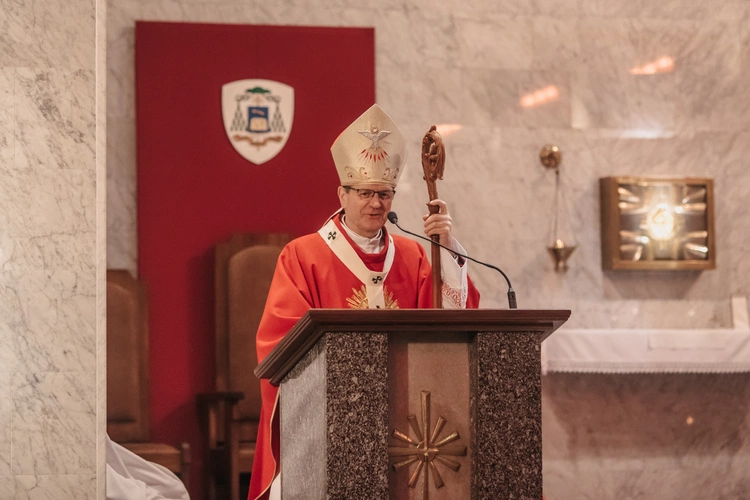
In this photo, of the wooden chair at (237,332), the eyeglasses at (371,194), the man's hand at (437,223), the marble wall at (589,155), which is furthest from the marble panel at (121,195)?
the man's hand at (437,223)

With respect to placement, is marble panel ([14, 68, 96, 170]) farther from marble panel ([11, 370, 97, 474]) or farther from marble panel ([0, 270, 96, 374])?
marble panel ([11, 370, 97, 474])

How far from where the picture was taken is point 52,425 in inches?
163

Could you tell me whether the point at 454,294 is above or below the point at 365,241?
below

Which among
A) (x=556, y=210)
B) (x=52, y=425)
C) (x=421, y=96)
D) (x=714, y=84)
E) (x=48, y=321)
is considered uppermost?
(x=714, y=84)

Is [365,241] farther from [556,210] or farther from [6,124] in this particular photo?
[556,210]

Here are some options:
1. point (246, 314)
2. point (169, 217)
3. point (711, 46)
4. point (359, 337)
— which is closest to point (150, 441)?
point (246, 314)

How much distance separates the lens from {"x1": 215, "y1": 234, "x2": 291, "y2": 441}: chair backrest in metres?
5.76

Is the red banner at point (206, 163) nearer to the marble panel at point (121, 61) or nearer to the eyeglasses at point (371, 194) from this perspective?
the marble panel at point (121, 61)

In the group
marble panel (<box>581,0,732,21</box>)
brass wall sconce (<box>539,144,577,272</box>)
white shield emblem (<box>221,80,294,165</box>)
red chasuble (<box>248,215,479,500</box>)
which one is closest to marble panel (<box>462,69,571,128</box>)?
brass wall sconce (<box>539,144,577,272</box>)

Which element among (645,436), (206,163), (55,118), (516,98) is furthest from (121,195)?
(645,436)

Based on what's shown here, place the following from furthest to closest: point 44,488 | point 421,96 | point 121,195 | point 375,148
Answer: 1. point 421,96
2. point 121,195
3. point 44,488
4. point 375,148

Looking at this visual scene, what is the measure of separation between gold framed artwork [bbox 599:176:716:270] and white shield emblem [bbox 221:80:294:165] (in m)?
2.19

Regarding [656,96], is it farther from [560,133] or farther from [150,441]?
[150,441]

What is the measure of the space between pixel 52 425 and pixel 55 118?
1.31 metres
